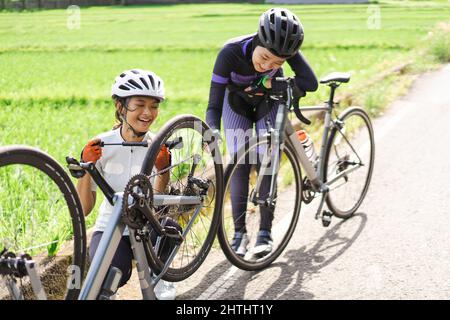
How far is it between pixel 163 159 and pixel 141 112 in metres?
0.26

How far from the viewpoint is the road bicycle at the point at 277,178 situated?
4340 mm

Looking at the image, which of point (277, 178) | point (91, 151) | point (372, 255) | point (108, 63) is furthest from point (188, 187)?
point (108, 63)

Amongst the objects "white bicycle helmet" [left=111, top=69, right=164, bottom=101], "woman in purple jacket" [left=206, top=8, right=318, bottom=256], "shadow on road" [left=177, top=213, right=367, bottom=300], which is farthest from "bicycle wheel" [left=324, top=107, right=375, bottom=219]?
"white bicycle helmet" [left=111, top=69, right=164, bottom=101]

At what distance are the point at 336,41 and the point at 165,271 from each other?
20551 mm

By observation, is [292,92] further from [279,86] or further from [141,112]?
[141,112]

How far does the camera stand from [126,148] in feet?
11.5

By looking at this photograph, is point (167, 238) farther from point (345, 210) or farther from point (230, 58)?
point (345, 210)

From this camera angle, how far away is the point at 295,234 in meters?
5.29

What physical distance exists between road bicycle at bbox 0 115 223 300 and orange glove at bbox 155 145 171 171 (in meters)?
0.03

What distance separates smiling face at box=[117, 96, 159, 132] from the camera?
3.45 meters

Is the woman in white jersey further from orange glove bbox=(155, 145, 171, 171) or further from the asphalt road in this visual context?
the asphalt road
